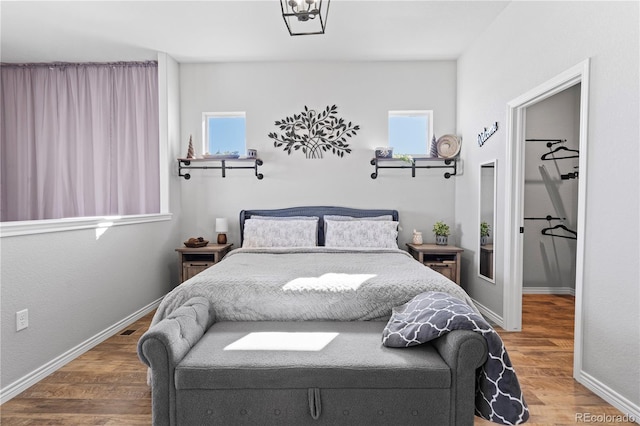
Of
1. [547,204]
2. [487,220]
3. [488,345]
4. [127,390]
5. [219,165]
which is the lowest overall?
[127,390]

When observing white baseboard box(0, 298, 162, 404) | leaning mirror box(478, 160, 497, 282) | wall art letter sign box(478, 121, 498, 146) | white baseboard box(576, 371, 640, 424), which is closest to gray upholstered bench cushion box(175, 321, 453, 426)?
white baseboard box(576, 371, 640, 424)

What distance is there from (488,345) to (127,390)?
6.79 feet

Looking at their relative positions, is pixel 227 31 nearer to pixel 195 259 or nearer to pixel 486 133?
pixel 195 259

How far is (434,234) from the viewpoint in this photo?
4320mm

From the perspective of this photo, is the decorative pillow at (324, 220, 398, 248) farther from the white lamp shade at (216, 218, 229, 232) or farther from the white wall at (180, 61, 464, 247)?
the white lamp shade at (216, 218, 229, 232)

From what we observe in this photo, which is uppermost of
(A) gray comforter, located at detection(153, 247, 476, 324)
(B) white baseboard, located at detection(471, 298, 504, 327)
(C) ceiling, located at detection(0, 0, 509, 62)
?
(C) ceiling, located at detection(0, 0, 509, 62)

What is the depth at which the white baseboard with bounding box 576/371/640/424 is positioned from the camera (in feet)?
6.13

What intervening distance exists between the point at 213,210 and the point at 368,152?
1978 millimetres

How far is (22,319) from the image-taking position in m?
2.24

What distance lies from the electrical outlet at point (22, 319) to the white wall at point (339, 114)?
2272 mm

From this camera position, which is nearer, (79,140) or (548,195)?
(79,140)

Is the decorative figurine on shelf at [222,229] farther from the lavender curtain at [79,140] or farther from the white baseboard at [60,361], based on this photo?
the white baseboard at [60,361]

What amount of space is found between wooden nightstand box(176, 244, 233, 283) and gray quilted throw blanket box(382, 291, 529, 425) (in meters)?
2.49

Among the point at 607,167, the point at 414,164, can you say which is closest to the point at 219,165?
the point at 414,164
